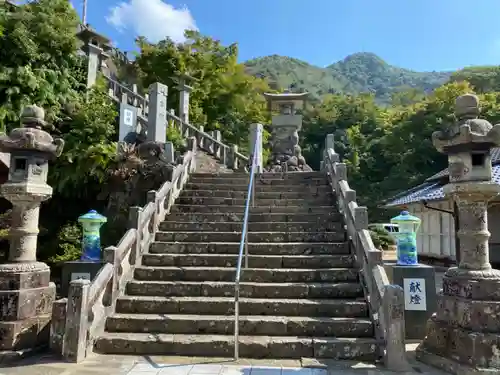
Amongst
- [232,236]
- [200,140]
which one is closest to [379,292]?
[232,236]

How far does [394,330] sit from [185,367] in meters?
2.70

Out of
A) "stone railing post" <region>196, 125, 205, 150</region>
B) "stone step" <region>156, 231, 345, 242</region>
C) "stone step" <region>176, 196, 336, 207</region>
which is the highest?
"stone railing post" <region>196, 125, 205, 150</region>

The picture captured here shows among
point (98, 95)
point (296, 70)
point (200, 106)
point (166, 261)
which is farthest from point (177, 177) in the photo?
point (296, 70)

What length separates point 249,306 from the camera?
6.11 m

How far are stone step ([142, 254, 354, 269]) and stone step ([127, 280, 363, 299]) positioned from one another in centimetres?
62

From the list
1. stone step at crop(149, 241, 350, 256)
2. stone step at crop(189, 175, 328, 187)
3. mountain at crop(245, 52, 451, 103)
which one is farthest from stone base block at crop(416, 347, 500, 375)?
mountain at crop(245, 52, 451, 103)

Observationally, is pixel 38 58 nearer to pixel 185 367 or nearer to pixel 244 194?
pixel 244 194

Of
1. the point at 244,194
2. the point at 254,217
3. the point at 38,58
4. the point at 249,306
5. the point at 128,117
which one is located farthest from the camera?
the point at 38,58

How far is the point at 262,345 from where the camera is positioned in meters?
5.30

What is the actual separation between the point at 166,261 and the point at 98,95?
10445mm

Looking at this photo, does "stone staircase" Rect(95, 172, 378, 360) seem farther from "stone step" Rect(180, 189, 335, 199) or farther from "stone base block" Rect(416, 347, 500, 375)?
"stone base block" Rect(416, 347, 500, 375)

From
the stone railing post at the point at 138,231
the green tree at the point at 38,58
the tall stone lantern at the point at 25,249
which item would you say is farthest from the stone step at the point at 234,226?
the green tree at the point at 38,58

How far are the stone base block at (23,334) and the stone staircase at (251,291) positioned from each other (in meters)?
0.84

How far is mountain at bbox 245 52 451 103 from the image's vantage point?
14162cm
